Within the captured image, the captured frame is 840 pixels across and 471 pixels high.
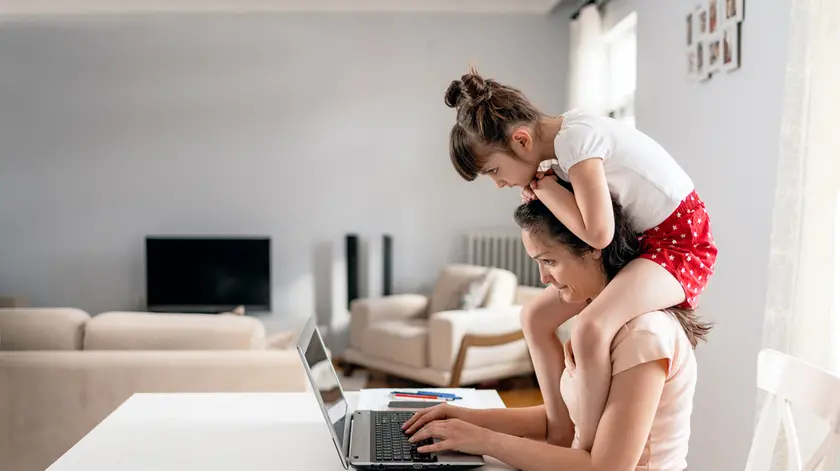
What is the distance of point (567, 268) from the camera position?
4.31 feet

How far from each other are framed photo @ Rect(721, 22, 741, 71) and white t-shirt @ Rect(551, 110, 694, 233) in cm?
133

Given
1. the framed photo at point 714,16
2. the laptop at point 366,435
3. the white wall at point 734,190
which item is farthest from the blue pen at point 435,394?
the framed photo at point 714,16

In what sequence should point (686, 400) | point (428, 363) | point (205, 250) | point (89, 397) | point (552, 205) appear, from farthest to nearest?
point (205, 250)
point (428, 363)
point (89, 397)
point (552, 205)
point (686, 400)

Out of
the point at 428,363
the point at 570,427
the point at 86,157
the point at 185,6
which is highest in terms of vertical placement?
the point at 185,6

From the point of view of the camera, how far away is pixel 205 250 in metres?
5.54

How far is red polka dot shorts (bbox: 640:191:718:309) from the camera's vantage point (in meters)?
1.39

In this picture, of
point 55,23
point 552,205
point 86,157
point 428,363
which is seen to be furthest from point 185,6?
point 552,205

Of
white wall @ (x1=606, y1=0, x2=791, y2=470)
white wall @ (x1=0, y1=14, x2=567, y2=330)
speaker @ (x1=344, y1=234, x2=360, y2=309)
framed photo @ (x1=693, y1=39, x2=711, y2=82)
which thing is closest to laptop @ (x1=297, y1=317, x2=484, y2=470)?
white wall @ (x1=606, y1=0, x2=791, y2=470)

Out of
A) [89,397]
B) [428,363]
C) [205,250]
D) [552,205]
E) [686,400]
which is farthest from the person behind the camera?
[205,250]

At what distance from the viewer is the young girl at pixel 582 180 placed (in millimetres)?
1357

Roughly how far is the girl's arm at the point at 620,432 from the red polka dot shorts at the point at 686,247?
280 mm

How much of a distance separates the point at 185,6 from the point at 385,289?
2500 mm

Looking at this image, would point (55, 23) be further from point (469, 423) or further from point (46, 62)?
point (469, 423)

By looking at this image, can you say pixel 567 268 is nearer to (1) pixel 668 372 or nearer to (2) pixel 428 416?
(1) pixel 668 372
